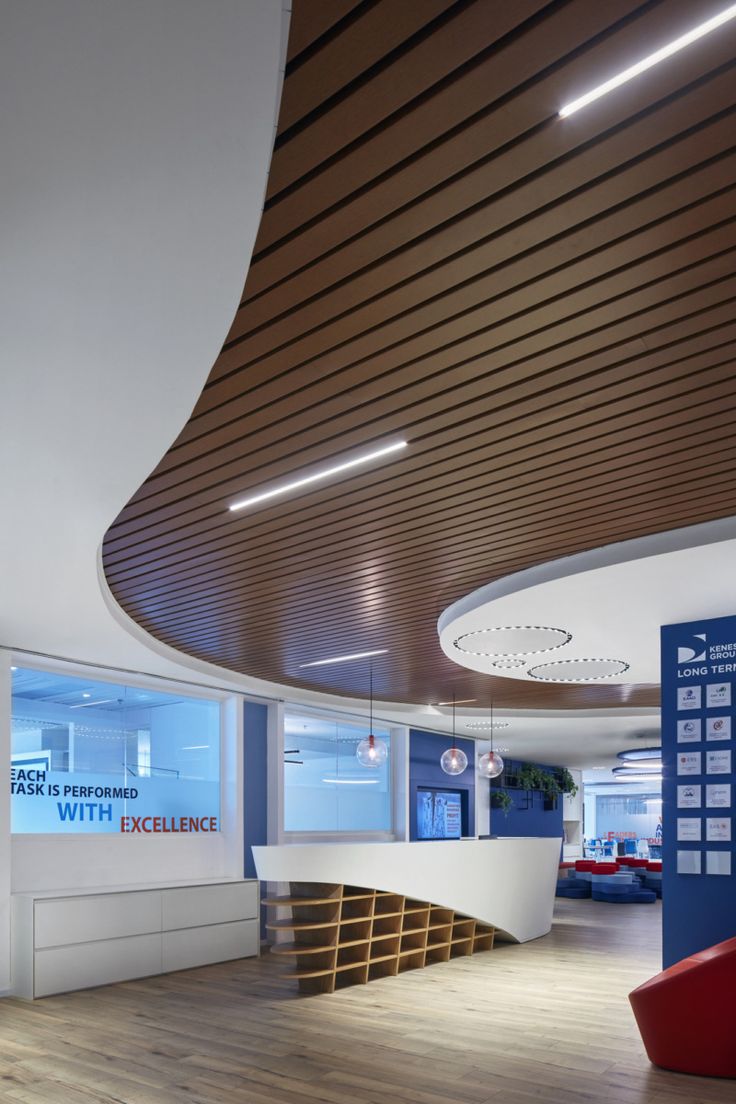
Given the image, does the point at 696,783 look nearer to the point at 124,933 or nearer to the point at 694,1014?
the point at 694,1014

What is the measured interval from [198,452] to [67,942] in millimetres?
5824

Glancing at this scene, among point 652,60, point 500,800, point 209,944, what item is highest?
point 652,60

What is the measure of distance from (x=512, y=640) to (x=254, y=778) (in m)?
5.39

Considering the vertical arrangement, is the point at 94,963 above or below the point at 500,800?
above

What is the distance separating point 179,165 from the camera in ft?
7.23

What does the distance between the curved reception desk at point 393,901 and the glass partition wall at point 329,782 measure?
2.15 metres

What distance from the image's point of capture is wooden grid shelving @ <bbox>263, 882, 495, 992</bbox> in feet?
26.9

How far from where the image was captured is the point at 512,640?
798 centimetres

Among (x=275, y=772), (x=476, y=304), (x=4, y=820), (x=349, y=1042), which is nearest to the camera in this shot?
(x=476, y=304)

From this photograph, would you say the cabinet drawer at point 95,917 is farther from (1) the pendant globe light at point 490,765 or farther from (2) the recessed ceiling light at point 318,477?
(2) the recessed ceiling light at point 318,477

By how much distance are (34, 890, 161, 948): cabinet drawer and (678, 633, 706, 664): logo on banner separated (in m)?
5.57

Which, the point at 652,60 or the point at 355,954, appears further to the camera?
the point at 355,954

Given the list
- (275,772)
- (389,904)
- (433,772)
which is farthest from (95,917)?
(433,772)

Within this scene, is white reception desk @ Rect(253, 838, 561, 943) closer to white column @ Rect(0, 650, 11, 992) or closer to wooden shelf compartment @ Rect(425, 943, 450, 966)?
wooden shelf compartment @ Rect(425, 943, 450, 966)
